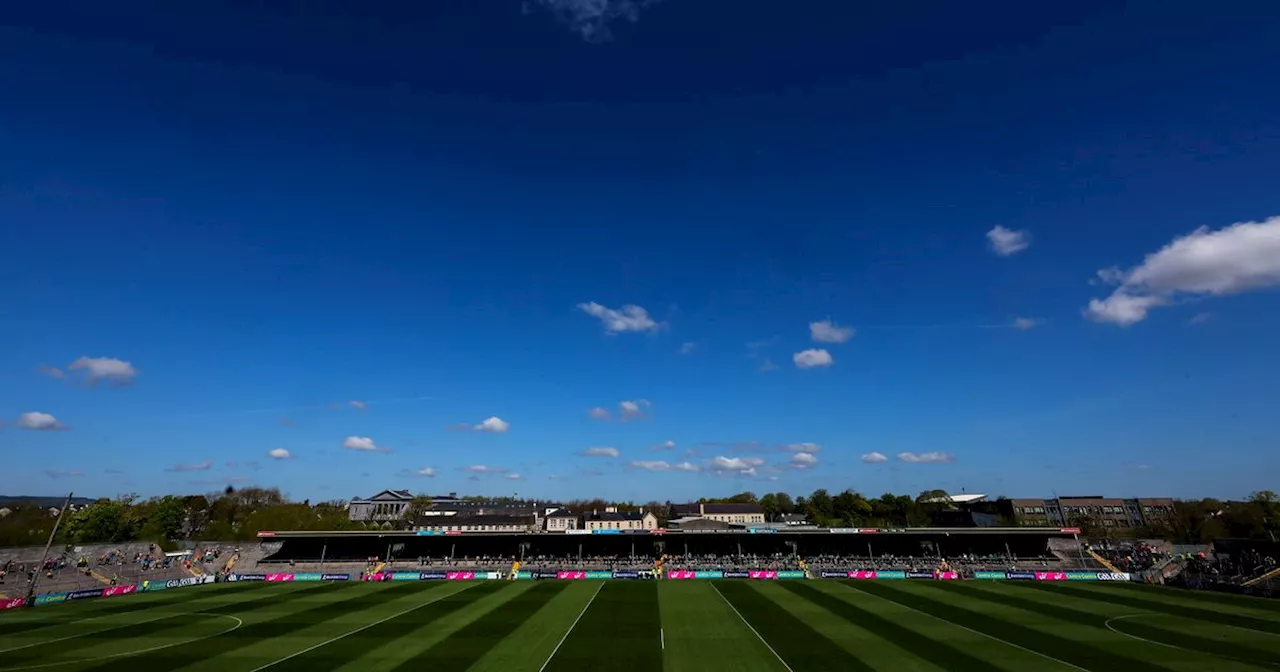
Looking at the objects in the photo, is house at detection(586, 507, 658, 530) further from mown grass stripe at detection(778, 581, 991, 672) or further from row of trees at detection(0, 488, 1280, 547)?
mown grass stripe at detection(778, 581, 991, 672)

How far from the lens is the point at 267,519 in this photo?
355 ft

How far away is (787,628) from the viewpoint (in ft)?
118

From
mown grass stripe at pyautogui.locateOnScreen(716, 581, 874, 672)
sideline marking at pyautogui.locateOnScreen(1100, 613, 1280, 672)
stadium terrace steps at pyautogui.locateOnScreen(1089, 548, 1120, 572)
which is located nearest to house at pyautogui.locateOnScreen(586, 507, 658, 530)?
stadium terrace steps at pyautogui.locateOnScreen(1089, 548, 1120, 572)

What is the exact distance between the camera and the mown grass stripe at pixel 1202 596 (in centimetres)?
4272

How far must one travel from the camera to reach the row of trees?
3558 inches

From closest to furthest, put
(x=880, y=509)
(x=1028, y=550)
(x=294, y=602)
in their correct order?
(x=294, y=602), (x=1028, y=550), (x=880, y=509)

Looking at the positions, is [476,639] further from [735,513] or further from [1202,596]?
[735,513]

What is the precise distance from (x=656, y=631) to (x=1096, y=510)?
144 meters

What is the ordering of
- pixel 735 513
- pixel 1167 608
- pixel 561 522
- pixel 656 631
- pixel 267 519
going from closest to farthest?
pixel 656 631 < pixel 1167 608 < pixel 267 519 < pixel 561 522 < pixel 735 513

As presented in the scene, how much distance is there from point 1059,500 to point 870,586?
107 meters

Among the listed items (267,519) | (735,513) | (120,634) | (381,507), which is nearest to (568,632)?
(120,634)

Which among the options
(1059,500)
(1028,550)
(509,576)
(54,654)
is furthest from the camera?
(1059,500)

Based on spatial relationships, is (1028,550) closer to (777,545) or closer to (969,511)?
(777,545)

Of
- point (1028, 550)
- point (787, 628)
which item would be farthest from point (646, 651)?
point (1028, 550)
